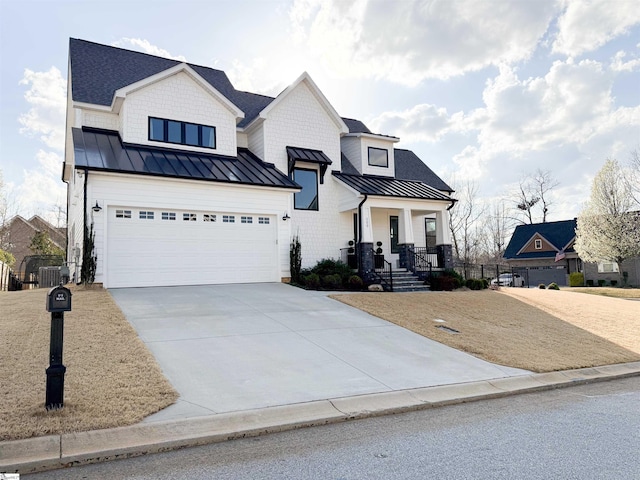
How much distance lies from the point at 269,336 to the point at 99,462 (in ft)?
16.0

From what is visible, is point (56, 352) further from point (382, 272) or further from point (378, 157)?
point (378, 157)

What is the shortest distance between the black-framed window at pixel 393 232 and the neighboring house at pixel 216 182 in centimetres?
7

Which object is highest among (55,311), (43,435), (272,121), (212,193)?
(272,121)

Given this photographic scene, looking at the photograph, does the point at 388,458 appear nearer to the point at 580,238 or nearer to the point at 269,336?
the point at 269,336

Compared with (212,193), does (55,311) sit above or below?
below

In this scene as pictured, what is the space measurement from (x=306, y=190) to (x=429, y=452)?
15108 millimetres

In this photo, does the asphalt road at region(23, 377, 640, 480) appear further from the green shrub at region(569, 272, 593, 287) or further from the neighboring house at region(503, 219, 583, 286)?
the neighboring house at region(503, 219, 583, 286)

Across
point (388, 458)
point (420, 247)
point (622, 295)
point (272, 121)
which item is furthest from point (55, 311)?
point (622, 295)

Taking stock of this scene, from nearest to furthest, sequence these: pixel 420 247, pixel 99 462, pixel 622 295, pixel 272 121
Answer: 1. pixel 99 462
2. pixel 272 121
3. pixel 420 247
4. pixel 622 295

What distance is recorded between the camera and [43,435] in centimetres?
430

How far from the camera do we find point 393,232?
2062 cm

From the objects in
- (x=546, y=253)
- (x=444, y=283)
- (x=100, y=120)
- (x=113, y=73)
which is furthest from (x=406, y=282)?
(x=546, y=253)

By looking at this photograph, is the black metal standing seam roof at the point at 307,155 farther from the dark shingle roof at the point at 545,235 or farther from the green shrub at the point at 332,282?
the dark shingle roof at the point at 545,235

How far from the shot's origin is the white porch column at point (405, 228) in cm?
Result: 1880
